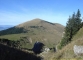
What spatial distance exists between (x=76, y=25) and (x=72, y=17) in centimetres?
530

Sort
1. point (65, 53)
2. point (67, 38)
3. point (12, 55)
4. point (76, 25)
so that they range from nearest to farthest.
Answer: point (12, 55) → point (65, 53) → point (67, 38) → point (76, 25)

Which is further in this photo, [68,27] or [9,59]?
[68,27]

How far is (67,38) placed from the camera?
235ft

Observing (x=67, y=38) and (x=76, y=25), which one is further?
(x=76, y=25)

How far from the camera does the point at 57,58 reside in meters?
19.8

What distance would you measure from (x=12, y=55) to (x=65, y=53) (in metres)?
7.93

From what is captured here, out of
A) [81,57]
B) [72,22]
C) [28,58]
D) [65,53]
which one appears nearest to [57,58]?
[65,53]

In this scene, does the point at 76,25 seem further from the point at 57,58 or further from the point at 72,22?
the point at 57,58

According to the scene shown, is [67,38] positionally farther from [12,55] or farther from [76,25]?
[12,55]

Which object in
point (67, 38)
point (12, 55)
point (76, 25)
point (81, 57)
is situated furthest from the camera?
point (76, 25)

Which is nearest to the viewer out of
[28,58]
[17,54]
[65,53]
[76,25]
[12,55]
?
[12,55]

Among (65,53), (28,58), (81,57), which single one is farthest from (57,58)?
(81,57)

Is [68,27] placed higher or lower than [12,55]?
higher

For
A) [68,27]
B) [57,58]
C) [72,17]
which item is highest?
[72,17]
